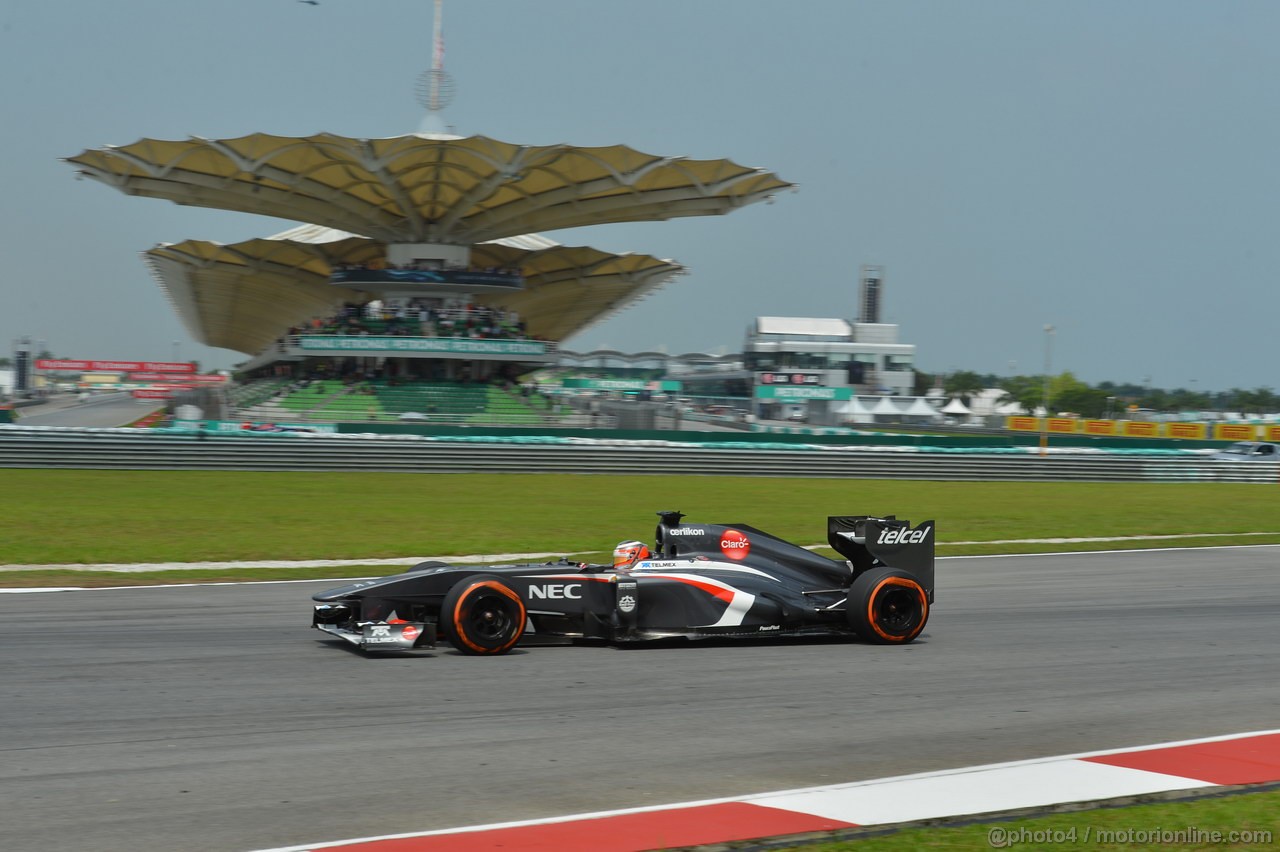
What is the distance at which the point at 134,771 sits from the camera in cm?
581

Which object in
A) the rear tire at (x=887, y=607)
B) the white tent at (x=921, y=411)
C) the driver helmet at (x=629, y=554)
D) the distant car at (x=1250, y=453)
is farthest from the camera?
the white tent at (x=921, y=411)

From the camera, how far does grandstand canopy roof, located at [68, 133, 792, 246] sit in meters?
54.1

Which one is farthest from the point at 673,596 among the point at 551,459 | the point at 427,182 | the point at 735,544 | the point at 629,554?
the point at 427,182

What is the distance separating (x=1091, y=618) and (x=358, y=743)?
8.19 metres

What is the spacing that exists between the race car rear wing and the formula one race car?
0.01m

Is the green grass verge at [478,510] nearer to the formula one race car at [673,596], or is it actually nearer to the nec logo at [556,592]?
the formula one race car at [673,596]

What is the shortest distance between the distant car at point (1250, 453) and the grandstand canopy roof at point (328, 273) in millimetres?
37977

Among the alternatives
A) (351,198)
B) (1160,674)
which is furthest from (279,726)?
(351,198)

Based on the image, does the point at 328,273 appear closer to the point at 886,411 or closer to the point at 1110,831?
the point at 886,411

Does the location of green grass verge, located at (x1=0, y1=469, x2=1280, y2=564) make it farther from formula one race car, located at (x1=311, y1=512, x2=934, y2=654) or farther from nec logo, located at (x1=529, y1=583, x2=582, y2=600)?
nec logo, located at (x1=529, y1=583, x2=582, y2=600)

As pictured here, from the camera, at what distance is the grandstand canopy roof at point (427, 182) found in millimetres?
54094

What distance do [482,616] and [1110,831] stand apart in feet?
16.6

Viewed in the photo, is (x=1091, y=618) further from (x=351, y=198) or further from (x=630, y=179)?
(x=351, y=198)

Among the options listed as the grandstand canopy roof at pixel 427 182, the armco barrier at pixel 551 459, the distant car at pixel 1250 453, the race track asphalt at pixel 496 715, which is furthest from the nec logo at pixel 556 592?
the grandstand canopy roof at pixel 427 182
